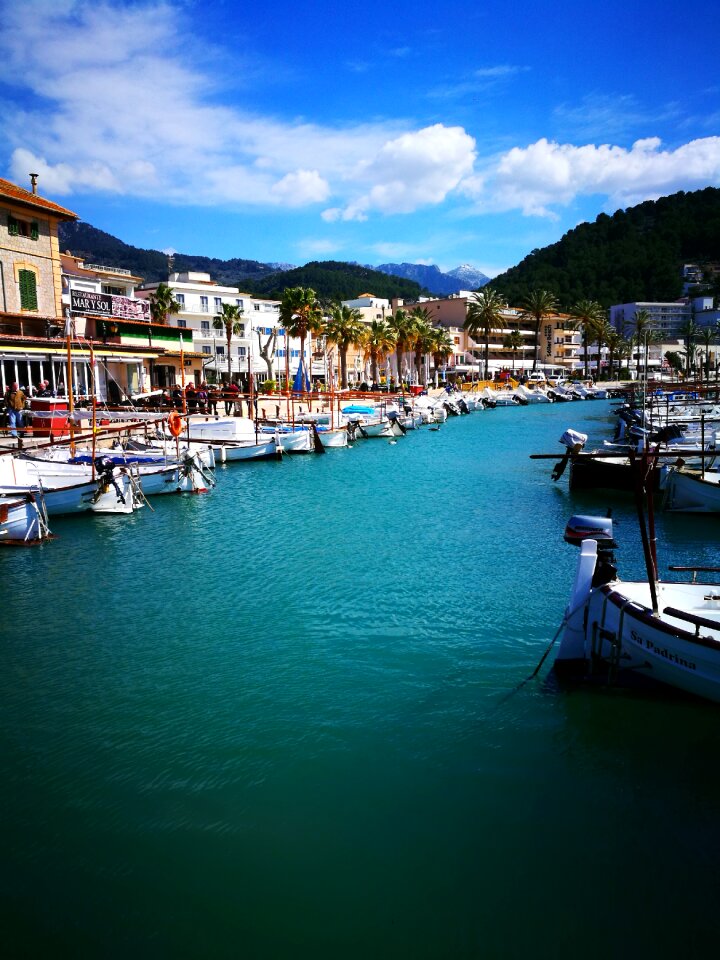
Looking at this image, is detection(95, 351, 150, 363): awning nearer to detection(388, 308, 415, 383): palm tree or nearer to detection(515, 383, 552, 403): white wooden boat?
detection(388, 308, 415, 383): palm tree

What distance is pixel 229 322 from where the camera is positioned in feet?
257

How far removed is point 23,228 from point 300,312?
23.8m

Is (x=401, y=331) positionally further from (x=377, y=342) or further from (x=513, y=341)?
(x=513, y=341)

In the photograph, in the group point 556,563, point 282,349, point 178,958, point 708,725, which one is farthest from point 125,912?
point 282,349

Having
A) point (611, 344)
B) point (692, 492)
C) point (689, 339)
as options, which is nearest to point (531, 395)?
point (611, 344)

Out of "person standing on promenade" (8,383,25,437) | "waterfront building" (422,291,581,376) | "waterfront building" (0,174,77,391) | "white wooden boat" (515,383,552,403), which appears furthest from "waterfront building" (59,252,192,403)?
"waterfront building" (422,291,581,376)

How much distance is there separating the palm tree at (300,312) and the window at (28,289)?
22.0 m

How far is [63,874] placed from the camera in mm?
8953

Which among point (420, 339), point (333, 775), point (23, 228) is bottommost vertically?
point (333, 775)

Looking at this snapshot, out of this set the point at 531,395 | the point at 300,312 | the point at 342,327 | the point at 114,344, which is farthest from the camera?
the point at 531,395

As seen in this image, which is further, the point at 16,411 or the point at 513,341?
the point at 513,341

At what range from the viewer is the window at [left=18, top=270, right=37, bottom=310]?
1918 inches

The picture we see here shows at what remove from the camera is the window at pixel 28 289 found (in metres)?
48.7

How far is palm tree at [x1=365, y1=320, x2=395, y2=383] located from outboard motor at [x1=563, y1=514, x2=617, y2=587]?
74.3 meters
